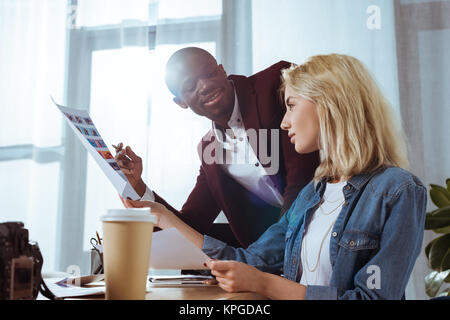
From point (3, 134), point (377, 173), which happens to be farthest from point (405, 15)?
point (3, 134)

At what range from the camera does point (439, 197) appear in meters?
1.51

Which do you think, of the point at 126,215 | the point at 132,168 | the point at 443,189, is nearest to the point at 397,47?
the point at 443,189

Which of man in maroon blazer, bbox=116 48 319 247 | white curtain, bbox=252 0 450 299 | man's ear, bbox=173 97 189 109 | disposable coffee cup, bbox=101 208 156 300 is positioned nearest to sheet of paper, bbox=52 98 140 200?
disposable coffee cup, bbox=101 208 156 300

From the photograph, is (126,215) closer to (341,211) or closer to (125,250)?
(125,250)

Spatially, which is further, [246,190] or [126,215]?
[246,190]

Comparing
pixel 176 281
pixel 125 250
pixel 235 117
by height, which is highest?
pixel 235 117

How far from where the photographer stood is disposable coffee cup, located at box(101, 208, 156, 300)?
49 cm

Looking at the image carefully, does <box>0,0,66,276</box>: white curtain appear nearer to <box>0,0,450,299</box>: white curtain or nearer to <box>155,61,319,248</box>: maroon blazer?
<box>0,0,450,299</box>: white curtain

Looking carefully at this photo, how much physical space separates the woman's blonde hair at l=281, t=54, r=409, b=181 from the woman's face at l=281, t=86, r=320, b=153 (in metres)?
0.01

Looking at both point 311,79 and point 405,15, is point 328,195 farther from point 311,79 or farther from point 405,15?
point 405,15

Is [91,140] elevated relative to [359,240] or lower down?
elevated

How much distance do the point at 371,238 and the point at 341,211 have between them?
103 millimetres

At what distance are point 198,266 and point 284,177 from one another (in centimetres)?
68

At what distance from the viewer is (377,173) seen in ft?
2.97
